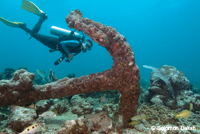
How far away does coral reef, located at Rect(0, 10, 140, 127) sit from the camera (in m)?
3.35

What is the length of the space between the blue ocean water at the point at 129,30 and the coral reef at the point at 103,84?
52.3m

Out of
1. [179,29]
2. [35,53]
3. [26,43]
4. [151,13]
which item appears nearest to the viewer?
[151,13]

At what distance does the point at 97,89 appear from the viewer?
3.74 metres

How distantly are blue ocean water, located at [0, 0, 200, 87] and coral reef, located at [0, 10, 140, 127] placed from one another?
52272 millimetres

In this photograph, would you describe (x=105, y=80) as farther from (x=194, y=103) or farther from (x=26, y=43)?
(x=26, y=43)

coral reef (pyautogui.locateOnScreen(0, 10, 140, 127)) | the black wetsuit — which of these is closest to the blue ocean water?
the black wetsuit

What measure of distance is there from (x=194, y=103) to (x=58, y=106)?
6.79 m

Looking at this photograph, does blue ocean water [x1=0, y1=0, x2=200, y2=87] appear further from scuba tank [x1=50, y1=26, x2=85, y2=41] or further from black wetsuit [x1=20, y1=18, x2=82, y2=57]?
scuba tank [x1=50, y1=26, x2=85, y2=41]

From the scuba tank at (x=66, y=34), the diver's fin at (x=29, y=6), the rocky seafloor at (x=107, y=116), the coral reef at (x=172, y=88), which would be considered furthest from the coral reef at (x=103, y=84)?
the diver's fin at (x=29, y=6)

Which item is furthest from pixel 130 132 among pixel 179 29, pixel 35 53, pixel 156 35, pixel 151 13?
pixel 35 53

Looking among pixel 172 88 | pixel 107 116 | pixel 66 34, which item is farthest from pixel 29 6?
pixel 172 88

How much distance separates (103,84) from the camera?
358 cm

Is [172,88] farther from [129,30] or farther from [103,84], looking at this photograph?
[129,30]

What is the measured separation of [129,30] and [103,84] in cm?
12479
